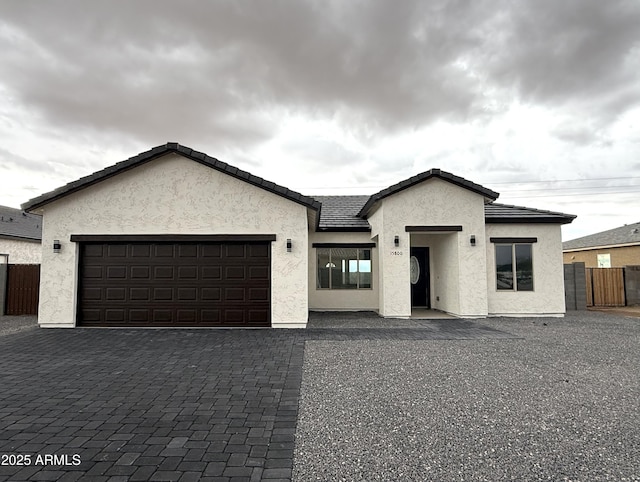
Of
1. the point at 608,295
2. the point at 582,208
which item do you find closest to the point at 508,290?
the point at 608,295

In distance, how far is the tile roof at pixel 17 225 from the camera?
66.5 ft

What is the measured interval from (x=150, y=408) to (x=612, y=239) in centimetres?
2811

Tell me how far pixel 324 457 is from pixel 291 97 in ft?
38.0

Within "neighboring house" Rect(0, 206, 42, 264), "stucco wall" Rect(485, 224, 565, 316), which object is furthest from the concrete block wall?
"neighboring house" Rect(0, 206, 42, 264)

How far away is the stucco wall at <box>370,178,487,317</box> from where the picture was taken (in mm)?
11116

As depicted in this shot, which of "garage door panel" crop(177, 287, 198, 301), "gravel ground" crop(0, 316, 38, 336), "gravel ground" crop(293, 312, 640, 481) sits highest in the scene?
"garage door panel" crop(177, 287, 198, 301)

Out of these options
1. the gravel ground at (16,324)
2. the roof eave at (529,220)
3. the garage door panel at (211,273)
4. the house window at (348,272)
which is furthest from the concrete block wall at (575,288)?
the gravel ground at (16,324)

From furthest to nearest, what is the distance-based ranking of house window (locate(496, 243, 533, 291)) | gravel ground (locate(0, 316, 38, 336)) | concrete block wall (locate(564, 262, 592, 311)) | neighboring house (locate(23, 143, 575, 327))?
concrete block wall (locate(564, 262, 592, 311)), house window (locate(496, 243, 533, 291)), neighboring house (locate(23, 143, 575, 327)), gravel ground (locate(0, 316, 38, 336))

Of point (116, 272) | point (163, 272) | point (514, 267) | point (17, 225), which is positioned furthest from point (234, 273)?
point (17, 225)

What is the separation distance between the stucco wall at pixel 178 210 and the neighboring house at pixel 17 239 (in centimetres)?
1464

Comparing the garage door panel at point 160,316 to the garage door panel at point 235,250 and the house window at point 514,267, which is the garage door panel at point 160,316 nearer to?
the garage door panel at point 235,250

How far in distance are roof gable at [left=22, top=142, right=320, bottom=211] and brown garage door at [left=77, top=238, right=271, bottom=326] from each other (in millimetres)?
1568

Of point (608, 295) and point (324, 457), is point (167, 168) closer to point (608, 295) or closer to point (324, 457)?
point (324, 457)

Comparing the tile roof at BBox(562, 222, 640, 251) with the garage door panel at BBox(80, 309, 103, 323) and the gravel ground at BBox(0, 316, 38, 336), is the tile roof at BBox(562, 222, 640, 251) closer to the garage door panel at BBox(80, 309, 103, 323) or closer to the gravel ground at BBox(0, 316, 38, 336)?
the garage door panel at BBox(80, 309, 103, 323)
